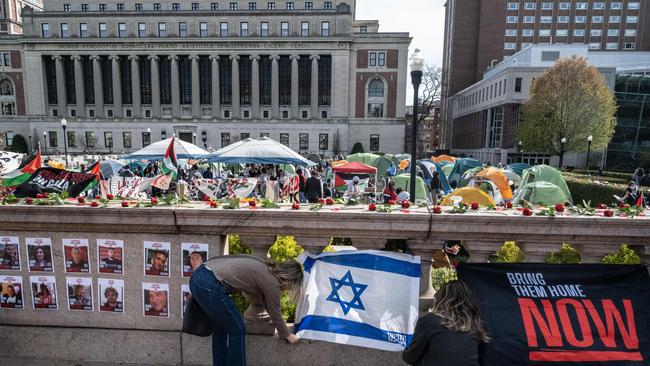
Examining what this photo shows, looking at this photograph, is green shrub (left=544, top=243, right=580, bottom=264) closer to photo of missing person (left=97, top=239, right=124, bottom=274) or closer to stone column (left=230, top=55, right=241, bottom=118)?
photo of missing person (left=97, top=239, right=124, bottom=274)

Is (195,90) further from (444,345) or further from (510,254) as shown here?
(444,345)

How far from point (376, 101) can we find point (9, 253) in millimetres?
65957

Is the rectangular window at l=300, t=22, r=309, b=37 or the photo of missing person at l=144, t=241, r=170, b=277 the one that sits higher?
the rectangular window at l=300, t=22, r=309, b=37

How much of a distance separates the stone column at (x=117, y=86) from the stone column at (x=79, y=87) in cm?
543

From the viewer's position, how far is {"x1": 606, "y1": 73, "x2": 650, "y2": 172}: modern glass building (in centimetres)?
5016

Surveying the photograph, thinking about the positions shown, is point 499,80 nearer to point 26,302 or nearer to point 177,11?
point 177,11

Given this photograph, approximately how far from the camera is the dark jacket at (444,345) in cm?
231

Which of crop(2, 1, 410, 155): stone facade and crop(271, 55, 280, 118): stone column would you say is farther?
crop(271, 55, 280, 118): stone column

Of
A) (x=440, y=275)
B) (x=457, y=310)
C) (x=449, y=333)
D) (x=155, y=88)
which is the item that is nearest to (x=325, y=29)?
(x=155, y=88)

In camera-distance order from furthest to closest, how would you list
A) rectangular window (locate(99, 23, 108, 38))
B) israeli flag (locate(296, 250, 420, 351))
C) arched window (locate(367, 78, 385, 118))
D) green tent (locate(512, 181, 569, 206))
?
arched window (locate(367, 78, 385, 118))
rectangular window (locate(99, 23, 108, 38))
green tent (locate(512, 181, 569, 206))
israeli flag (locate(296, 250, 420, 351))

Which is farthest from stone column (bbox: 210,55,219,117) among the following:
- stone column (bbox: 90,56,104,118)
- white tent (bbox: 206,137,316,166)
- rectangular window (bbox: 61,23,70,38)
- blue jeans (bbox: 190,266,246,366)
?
blue jeans (bbox: 190,266,246,366)

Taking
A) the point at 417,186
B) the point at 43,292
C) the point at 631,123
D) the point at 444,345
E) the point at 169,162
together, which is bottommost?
the point at 417,186

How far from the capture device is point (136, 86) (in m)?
65.8

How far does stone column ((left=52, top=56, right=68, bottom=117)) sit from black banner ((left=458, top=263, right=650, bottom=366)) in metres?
78.9
